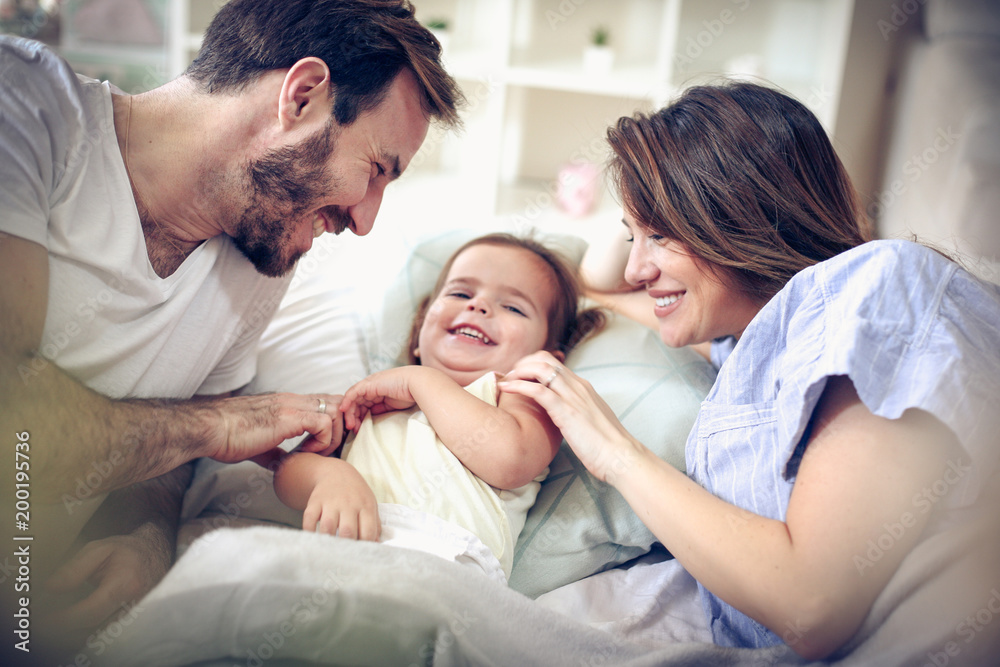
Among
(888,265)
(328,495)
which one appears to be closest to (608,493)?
(328,495)

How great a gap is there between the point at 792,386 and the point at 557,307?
28.2 inches

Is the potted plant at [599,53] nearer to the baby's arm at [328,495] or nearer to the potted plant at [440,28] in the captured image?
the potted plant at [440,28]

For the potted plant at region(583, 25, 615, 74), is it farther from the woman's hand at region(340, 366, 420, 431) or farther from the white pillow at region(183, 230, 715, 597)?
the woman's hand at region(340, 366, 420, 431)

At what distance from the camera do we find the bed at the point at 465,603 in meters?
0.75

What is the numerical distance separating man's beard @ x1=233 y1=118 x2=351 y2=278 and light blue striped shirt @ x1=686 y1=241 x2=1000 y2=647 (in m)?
0.72

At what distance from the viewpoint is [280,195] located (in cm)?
116

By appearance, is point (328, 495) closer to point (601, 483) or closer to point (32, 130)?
point (601, 483)

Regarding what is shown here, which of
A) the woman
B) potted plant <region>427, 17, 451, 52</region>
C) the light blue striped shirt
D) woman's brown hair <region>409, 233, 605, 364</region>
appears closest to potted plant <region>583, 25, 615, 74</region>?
potted plant <region>427, 17, 451, 52</region>

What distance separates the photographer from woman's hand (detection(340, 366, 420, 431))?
45.6 inches

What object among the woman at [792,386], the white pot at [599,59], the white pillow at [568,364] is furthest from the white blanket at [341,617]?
the white pot at [599,59]

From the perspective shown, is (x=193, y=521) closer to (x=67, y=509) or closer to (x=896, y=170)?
(x=67, y=509)

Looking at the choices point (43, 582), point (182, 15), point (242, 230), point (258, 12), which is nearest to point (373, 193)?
point (242, 230)

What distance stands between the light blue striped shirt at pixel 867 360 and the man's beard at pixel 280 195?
72 centimetres

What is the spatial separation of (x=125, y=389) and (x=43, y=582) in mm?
292
